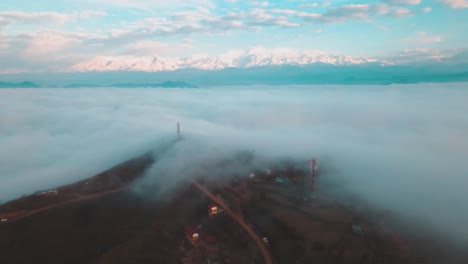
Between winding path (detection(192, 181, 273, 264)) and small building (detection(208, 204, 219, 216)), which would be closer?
winding path (detection(192, 181, 273, 264))

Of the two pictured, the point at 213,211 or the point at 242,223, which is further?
the point at 213,211

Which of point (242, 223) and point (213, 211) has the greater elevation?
point (213, 211)

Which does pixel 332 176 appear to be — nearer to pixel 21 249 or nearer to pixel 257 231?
pixel 257 231

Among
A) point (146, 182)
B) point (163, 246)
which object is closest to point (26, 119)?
point (146, 182)

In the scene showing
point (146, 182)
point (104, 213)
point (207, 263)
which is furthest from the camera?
point (146, 182)

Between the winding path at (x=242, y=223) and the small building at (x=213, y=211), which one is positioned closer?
the winding path at (x=242, y=223)

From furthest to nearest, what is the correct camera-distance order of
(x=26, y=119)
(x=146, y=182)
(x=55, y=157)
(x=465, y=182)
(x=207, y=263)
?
(x=26, y=119) → (x=55, y=157) → (x=146, y=182) → (x=465, y=182) → (x=207, y=263)

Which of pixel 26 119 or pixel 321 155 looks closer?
pixel 321 155

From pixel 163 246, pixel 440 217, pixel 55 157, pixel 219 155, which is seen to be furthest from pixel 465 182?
pixel 55 157

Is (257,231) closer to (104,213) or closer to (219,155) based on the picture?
(104,213)
